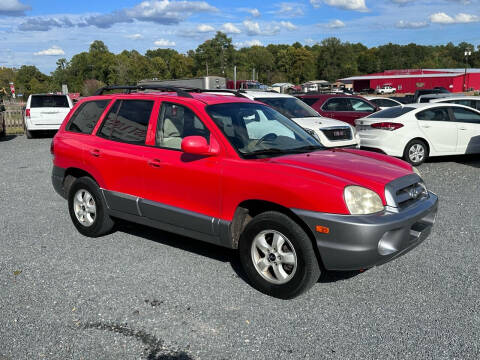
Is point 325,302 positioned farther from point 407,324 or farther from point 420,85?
point 420,85

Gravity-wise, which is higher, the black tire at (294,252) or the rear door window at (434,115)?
the rear door window at (434,115)

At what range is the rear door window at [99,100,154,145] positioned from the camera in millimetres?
5180

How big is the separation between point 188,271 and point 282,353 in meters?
1.73

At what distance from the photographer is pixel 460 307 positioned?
155 inches

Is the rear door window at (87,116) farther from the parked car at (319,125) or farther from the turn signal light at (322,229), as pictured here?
the parked car at (319,125)

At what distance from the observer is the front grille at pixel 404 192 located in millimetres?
3930

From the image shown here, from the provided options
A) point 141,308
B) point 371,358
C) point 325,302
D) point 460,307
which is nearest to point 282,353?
point 371,358

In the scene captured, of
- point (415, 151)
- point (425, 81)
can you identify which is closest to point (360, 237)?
point (415, 151)

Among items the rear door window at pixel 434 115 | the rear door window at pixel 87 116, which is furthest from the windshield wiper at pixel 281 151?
the rear door window at pixel 434 115

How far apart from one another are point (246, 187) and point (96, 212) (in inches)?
94.3

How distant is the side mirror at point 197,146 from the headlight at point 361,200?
1330 mm

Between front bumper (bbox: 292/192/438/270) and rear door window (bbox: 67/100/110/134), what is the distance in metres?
3.11

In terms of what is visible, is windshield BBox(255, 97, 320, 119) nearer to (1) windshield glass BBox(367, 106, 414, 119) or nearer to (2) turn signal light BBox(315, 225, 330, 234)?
(1) windshield glass BBox(367, 106, 414, 119)

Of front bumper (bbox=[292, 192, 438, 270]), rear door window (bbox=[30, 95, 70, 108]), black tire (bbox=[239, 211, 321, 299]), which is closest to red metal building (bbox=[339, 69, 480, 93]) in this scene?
rear door window (bbox=[30, 95, 70, 108])
